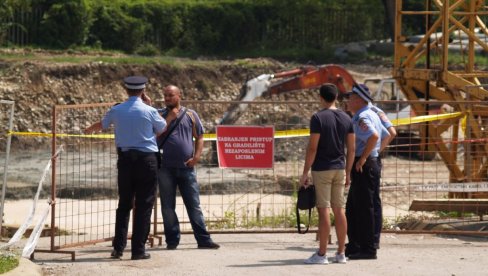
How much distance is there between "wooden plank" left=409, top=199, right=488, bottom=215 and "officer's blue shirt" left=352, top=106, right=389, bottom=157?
2947 mm

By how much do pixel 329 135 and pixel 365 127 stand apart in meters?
0.60

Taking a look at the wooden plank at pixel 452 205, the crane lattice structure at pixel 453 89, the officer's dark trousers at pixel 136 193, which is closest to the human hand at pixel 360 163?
the officer's dark trousers at pixel 136 193

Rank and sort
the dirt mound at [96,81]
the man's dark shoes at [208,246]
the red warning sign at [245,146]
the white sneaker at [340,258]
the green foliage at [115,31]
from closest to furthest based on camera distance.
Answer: the white sneaker at [340,258]
the man's dark shoes at [208,246]
the red warning sign at [245,146]
the dirt mound at [96,81]
the green foliage at [115,31]

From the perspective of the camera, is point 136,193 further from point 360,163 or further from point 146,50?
point 146,50

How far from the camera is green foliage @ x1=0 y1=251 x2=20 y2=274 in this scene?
1134 cm

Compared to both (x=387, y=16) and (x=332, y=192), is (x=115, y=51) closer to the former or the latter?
(x=387, y=16)

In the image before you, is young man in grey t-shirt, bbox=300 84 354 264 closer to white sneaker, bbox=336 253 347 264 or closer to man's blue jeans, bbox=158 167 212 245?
white sneaker, bbox=336 253 347 264

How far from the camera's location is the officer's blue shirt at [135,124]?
12.5 metres

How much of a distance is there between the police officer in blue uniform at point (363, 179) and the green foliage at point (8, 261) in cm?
352

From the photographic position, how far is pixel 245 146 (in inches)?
584

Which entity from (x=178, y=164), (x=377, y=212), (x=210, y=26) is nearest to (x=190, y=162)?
(x=178, y=164)

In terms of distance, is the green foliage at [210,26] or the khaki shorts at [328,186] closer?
the khaki shorts at [328,186]

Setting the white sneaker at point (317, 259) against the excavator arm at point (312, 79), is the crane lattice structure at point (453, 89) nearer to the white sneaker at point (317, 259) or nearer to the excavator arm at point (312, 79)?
the white sneaker at point (317, 259)

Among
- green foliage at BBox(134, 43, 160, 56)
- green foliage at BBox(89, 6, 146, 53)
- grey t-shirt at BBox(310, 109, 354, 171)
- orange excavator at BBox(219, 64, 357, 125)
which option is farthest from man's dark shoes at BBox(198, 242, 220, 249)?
green foliage at BBox(89, 6, 146, 53)
